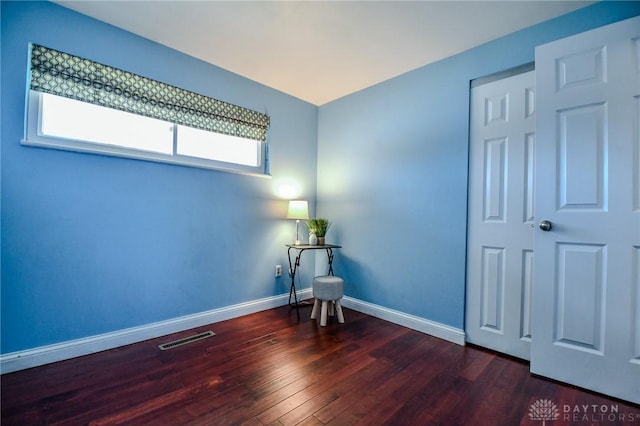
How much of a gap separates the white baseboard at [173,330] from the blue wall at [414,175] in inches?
3.4

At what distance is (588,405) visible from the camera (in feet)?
5.12

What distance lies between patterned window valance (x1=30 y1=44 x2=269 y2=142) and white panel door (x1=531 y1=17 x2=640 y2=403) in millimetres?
2523

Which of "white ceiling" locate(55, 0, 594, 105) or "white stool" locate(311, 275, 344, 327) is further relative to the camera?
"white stool" locate(311, 275, 344, 327)

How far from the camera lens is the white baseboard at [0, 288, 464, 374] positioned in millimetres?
1854

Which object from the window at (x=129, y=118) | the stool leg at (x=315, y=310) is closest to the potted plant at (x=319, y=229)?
the stool leg at (x=315, y=310)

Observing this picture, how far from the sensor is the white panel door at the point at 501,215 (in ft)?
6.75

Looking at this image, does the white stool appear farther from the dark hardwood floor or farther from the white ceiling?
the white ceiling

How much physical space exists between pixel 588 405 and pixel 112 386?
108 inches

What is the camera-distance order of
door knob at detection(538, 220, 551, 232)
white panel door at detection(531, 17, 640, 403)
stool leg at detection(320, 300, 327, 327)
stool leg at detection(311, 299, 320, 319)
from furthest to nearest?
stool leg at detection(311, 299, 320, 319)
stool leg at detection(320, 300, 327, 327)
door knob at detection(538, 220, 551, 232)
white panel door at detection(531, 17, 640, 403)

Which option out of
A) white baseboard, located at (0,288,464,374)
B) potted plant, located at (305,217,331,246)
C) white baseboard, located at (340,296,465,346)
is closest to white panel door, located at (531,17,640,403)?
white baseboard, located at (340,296,465,346)

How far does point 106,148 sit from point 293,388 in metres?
2.16

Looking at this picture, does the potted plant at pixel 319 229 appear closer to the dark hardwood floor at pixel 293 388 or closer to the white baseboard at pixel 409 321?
the white baseboard at pixel 409 321

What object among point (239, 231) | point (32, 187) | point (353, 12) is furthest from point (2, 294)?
point (353, 12)

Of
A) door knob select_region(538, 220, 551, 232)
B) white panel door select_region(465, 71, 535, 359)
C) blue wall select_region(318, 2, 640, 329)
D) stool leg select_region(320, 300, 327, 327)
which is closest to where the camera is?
door knob select_region(538, 220, 551, 232)
